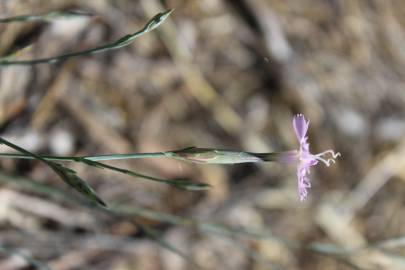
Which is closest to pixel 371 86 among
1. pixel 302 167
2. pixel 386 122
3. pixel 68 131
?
pixel 386 122

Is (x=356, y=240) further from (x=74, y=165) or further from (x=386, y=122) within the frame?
(x=74, y=165)

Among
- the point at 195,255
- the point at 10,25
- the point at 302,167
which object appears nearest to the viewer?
the point at 302,167

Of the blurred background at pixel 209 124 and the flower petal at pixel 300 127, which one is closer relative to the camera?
the flower petal at pixel 300 127

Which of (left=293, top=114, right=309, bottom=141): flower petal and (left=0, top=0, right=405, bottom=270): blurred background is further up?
(left=0, top=0, right=405, bottom=270): blurred background

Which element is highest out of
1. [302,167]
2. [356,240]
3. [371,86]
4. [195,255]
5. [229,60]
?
[371,86]

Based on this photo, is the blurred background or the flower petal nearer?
the flower petal

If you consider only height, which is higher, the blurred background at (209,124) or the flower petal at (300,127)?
the blurred background at (209,124)

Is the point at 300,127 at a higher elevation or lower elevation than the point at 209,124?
lower

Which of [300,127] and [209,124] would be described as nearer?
[300,127]
